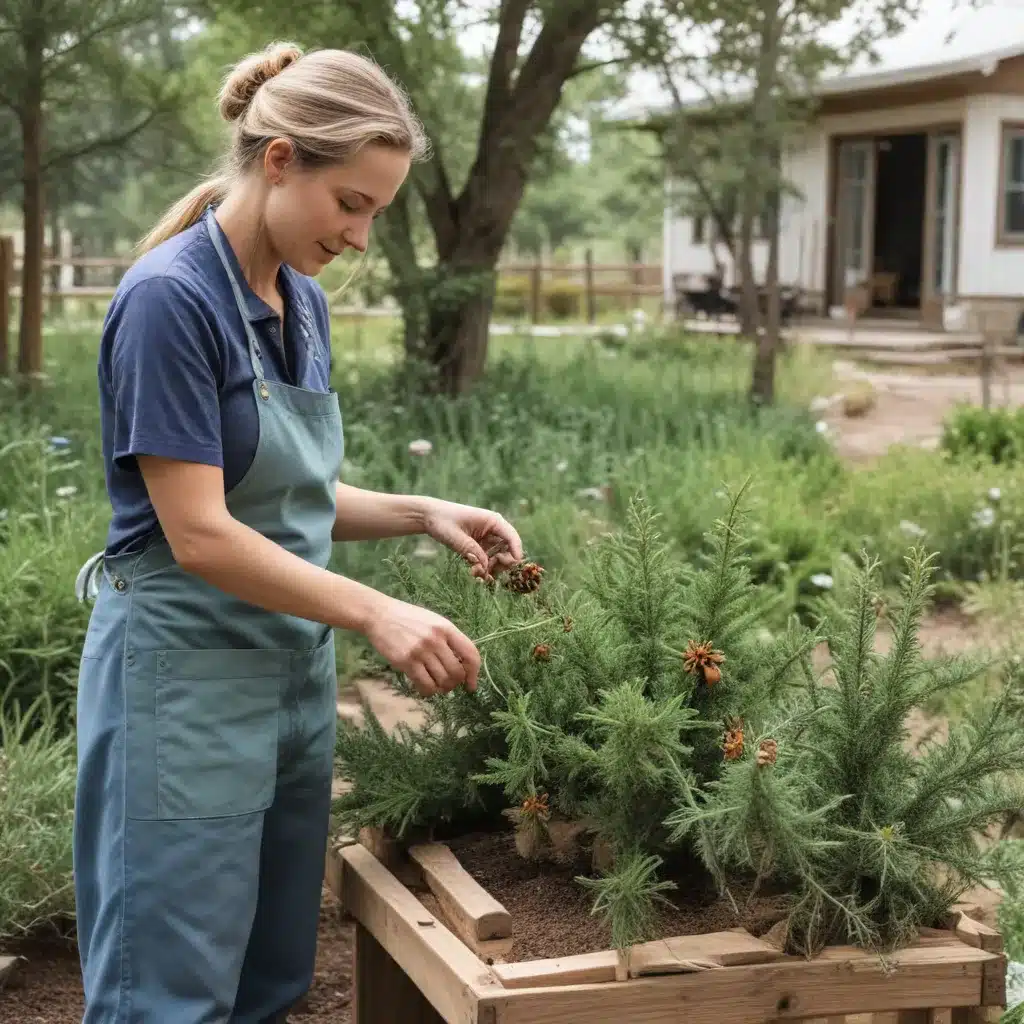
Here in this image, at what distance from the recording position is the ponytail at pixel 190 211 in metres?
2.09

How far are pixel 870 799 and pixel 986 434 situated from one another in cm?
616

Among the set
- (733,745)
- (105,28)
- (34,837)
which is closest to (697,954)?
(733,745)

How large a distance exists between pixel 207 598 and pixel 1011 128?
18.6 metres

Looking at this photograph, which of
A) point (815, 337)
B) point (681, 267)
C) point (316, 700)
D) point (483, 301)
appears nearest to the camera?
point (316, 700)

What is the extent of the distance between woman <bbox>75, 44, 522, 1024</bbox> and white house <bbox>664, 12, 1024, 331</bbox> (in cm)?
1531

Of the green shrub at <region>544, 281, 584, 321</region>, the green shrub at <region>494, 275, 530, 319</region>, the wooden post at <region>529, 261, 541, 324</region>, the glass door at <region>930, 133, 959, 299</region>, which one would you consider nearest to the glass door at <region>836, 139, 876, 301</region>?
the glass door at <region>930, 133, 959, 299</region>

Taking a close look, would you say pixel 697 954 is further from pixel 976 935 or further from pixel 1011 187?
pixel 1011 187

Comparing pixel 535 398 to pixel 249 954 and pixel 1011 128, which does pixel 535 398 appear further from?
pixel 1011 128

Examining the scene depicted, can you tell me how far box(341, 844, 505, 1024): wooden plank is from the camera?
6.20 feet

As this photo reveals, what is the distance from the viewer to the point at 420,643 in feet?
6.07

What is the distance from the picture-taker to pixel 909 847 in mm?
2025

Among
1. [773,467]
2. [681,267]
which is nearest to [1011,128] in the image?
[681,267]

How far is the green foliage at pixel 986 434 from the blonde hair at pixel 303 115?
615cm

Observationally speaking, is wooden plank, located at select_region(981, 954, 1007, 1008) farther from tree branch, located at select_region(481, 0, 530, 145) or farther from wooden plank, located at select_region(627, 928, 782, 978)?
tree branch, located at select_region(481, 0, 530, 145)
